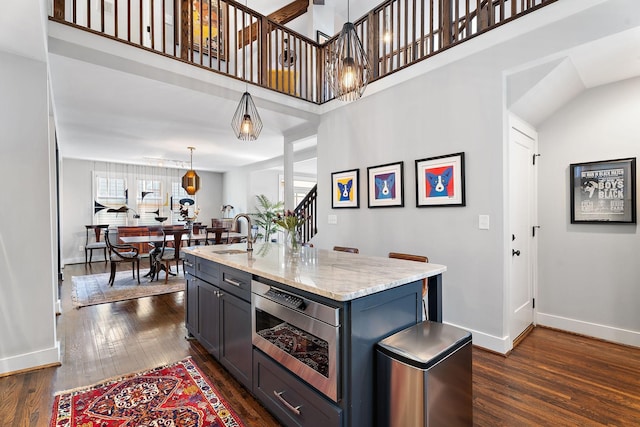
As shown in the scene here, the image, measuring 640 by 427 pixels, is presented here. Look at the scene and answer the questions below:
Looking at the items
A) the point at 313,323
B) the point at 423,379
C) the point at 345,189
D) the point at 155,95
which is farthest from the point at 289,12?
the point at 423,379

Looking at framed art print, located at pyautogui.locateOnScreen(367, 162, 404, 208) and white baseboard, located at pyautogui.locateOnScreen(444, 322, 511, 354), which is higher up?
framed art print, located at pyautogui.locateOnScreen(367, 162, 404, 208)

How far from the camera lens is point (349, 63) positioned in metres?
2.18

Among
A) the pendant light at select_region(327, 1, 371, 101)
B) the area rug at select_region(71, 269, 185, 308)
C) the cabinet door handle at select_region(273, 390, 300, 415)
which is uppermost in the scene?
the pendant light at select_region(327, 1, 371, 101)

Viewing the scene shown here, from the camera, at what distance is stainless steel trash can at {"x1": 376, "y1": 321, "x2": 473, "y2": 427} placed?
132 centimetres

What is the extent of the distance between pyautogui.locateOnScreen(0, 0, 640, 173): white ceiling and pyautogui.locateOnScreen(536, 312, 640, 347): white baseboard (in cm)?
227

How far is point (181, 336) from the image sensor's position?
3.08 meters

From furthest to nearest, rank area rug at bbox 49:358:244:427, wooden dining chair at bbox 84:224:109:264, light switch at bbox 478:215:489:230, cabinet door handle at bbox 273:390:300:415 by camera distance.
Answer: wooden dining chair at bbox 84:224:109:264
light switch at bbox 478:215:489:230
area rug at bbox 49:358:244:427
cabinet door handle at bbox 273:390:300:415

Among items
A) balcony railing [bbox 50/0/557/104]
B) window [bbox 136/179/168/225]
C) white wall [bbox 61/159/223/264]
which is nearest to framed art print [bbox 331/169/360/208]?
balcony railing [bbox 50/0/557/104]

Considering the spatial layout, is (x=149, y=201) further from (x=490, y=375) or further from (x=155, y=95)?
(x=490, y=375)

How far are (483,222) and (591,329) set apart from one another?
161cm

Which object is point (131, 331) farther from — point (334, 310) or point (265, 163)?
point (265, 163)

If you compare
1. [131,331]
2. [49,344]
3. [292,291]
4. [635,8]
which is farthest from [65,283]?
[635,8]

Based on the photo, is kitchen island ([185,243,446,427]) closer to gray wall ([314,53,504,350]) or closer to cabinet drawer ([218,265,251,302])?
cabinet drawer ([218,265,251,302])

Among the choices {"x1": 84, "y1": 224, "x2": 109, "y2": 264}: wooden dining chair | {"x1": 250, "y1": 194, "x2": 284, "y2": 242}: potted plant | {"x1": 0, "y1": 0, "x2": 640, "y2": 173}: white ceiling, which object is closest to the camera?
{"x1": 0, "y1": 0, "x2": 640, "y2": 173}: white ceiling
